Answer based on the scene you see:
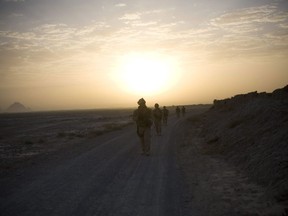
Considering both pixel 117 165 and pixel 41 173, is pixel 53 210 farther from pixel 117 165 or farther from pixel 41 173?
pixel 117 165

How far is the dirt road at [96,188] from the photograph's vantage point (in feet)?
23.3

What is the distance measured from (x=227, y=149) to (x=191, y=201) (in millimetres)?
8054

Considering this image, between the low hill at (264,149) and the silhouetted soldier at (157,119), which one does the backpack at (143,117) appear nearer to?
the low hill at (264,149)

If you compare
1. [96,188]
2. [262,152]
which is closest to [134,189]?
[96,188]

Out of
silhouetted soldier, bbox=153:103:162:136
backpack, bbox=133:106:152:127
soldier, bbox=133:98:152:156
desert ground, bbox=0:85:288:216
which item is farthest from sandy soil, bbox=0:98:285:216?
silhouetted soldier, bbox=153:103:162:136

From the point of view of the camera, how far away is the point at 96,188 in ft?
29.3

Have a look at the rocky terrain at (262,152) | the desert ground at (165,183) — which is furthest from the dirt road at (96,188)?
the rocky terrain at (262,152)

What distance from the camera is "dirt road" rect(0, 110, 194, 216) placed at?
7.11 m

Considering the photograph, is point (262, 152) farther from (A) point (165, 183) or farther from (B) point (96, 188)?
(B) point (96, 188)

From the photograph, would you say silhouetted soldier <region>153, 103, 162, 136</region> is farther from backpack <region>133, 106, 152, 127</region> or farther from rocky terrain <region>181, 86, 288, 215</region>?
backpack <region>133, 106, 152, 127</region>

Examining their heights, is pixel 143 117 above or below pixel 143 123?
above

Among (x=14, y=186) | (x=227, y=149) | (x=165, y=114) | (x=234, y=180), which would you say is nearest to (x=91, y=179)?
(x=14, y=186)

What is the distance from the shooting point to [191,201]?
787cm

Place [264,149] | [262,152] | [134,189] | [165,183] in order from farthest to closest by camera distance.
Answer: [264,149] → [262,152] → [165,183] → [134,189]
